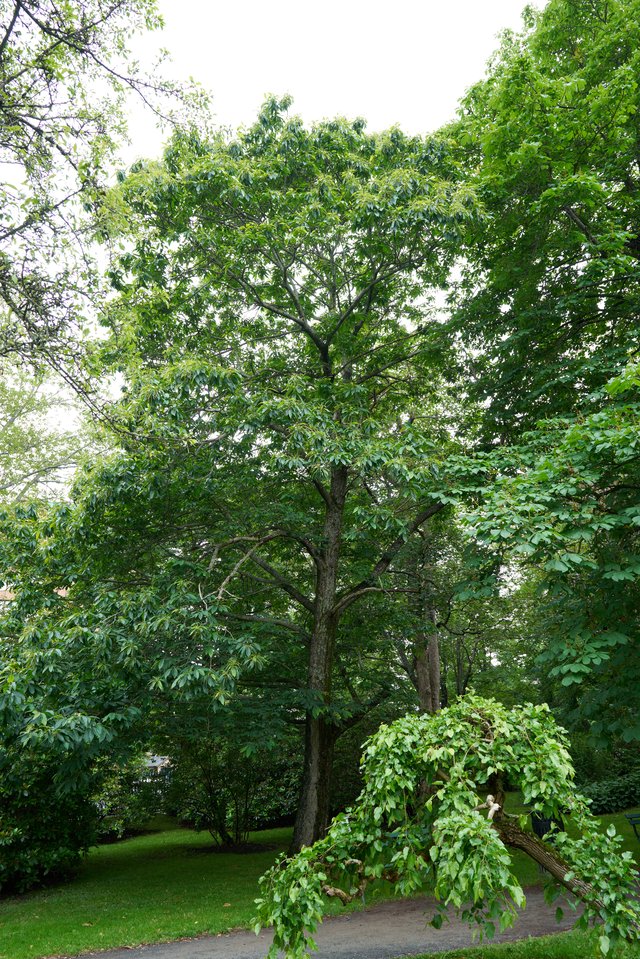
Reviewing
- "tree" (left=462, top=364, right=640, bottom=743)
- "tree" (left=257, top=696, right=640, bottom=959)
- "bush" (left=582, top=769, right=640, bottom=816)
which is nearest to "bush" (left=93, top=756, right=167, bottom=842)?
"tree" (left=462, top=364, right=640, bottom=743)

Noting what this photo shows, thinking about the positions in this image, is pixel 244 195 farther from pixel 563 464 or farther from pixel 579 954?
pixel 579 954

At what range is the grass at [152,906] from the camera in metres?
7.34

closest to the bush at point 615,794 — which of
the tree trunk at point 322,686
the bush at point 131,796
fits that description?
the tree trunk at point 322,686

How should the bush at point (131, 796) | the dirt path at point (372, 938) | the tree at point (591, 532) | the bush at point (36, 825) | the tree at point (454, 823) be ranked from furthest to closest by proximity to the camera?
1. the bush at point (131, 796)
2. the bush at point (36, 825)
3. the dirt path at point (372, 938)
4. the tree at point (591, 532)
5. the tree at point (454, 823)

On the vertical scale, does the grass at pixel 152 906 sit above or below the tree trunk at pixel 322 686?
below

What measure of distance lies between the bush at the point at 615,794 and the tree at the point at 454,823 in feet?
43.8

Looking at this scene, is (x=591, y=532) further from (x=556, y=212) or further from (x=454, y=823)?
(x=556, y=212)

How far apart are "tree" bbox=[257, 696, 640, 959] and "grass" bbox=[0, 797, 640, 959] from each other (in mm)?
1338

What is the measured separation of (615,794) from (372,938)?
11.7 meters

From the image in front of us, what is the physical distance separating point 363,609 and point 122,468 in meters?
5.57

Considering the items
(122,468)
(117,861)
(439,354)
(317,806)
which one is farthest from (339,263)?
(117,861)

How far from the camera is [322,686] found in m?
10.5

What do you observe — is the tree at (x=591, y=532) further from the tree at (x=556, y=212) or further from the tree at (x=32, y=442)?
the tree at (x=32, y=442)

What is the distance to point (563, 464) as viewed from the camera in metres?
7.05
